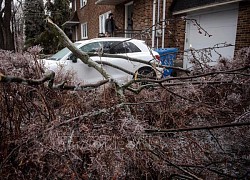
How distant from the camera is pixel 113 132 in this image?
1457 mm

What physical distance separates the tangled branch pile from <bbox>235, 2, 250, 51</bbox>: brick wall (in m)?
6.70

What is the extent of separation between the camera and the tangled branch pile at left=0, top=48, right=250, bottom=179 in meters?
1.40

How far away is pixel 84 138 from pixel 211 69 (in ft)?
7.34

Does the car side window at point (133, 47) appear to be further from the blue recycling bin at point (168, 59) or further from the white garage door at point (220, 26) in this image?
the blue recycling bin at point (168, 59)

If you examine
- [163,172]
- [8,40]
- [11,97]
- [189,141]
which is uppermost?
[8,40]

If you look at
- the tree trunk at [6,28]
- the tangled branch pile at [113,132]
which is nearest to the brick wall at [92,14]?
the tree trunk at [6,28]

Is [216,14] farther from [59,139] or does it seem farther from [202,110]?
[59,139]

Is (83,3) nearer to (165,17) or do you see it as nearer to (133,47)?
(165,17)

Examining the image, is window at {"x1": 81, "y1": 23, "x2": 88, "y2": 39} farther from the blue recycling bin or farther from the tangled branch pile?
the tangled branch pile

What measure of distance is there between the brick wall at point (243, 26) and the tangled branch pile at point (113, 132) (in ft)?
22.0

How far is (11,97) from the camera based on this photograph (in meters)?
1.73

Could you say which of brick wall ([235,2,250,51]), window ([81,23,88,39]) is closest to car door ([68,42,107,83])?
brick wall ([235,2,250,51])

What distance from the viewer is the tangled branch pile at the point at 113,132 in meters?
1.40

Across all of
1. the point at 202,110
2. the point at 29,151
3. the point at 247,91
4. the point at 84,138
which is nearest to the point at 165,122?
the point at 202,110
